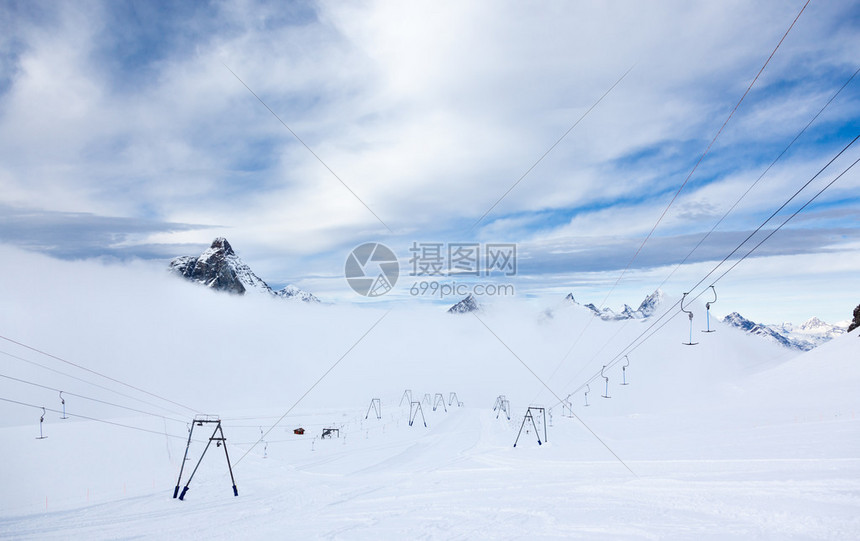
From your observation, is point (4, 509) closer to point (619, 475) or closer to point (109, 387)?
point (619, 475)

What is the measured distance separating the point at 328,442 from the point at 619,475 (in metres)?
42.6

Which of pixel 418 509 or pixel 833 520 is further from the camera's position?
pixel 418 509

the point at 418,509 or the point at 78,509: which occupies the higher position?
the point at 418,509

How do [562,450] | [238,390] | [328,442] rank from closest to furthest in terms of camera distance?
[562,450] < [328,442] < [238,390]

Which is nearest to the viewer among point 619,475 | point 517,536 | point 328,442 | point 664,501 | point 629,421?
point 517,536

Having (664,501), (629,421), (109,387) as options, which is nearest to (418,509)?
(664,501)

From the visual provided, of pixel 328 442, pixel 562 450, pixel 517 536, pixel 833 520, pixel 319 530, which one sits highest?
pixel 833 520

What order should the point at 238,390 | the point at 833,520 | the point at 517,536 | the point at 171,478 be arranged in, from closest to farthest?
the point at 833,520 < the point at 517,536 < the point at 171,478 < the point at 238,390

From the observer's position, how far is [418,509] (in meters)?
20.5

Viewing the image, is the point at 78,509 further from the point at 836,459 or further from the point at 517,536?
the point at 836,459

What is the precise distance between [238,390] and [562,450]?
183873 mm

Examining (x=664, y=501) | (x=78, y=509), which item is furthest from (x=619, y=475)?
(x=78, y=509)

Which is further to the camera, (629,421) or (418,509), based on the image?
(629,421)

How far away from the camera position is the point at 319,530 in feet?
60.7
